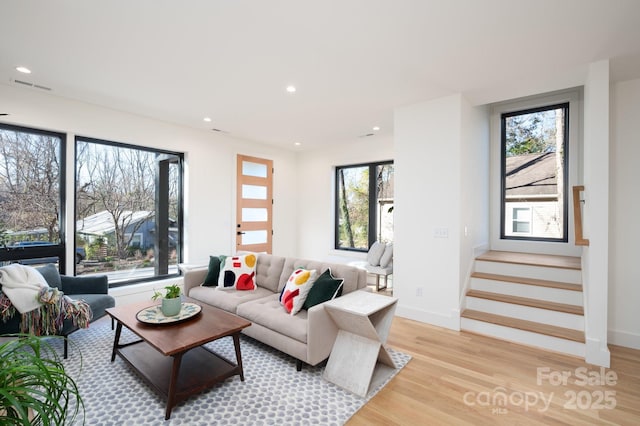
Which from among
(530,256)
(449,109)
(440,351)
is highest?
(449,109)

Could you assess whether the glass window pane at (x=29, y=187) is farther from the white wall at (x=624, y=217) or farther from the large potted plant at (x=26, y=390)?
the white wall at (x=624, y=217)

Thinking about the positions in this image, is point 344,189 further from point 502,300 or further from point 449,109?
point 502,300

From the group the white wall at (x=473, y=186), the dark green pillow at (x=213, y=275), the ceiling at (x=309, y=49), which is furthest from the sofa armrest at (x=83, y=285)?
the white wall at (x=473, y=186)

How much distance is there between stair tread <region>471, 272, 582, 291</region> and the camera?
10.8 ft

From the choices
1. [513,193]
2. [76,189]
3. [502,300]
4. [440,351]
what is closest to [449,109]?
[513,193]

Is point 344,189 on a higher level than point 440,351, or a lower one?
higher

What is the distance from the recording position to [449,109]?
3.51 meters

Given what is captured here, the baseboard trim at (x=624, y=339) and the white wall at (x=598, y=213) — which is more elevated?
the white wall at (x=598, y=213)

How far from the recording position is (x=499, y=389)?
2.34m

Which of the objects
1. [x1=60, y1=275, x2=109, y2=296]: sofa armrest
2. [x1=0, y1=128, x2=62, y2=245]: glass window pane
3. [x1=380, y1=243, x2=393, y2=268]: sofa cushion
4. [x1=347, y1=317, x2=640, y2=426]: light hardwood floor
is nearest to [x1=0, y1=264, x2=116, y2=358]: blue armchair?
[x1=60, y1=275, x2=109, y2=296]: sofa armrest

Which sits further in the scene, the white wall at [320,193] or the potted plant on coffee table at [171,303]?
the white wall at [320,193]

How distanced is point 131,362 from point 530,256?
467cm

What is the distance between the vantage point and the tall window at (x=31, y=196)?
3.41 meters

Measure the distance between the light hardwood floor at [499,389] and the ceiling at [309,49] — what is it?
2.68m
